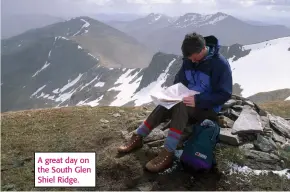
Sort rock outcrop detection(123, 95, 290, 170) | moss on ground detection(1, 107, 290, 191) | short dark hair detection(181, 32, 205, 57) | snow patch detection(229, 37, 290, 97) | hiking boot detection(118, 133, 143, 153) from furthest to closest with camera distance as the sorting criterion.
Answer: snow patch detection(229, 37, 290, 97) < hiking boot detection(118, 133, 143, 153) < rock outcrop detection(123, 95, 290, 170) < moss on ground detection(1, 107, 290, 191) < short dark hair detection(181, 32, 205, 57)

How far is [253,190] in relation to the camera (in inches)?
356

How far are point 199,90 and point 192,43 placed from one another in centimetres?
179

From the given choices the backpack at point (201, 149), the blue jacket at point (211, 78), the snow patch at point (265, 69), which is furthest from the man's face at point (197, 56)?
the snow patch at point (265, 69)

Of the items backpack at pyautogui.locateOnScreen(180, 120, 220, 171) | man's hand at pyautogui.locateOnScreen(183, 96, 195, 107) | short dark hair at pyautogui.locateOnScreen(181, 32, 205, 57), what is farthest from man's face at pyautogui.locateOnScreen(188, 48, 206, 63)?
backpack at pyautogui.locateOnScreen(180, 120, 220, 171)

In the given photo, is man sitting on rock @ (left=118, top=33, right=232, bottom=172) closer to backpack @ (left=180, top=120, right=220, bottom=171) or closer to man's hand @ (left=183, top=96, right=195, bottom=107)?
man's hand @ (left=183, top=96, right=195, bottom=107)

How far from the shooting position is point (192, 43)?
884cm

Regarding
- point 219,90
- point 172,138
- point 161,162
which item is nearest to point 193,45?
point 219,90

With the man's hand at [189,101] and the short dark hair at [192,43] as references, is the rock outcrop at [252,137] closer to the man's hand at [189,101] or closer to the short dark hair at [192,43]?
the man's hand at [189,101]

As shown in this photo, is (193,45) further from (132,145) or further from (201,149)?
(132,145)

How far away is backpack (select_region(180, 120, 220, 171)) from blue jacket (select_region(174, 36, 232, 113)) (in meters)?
0.68

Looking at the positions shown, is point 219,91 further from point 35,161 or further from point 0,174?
point 0,174

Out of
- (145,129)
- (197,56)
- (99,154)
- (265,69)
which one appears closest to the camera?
(197,56)

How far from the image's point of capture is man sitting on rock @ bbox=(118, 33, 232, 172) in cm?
933

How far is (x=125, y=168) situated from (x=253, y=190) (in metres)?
3.82
